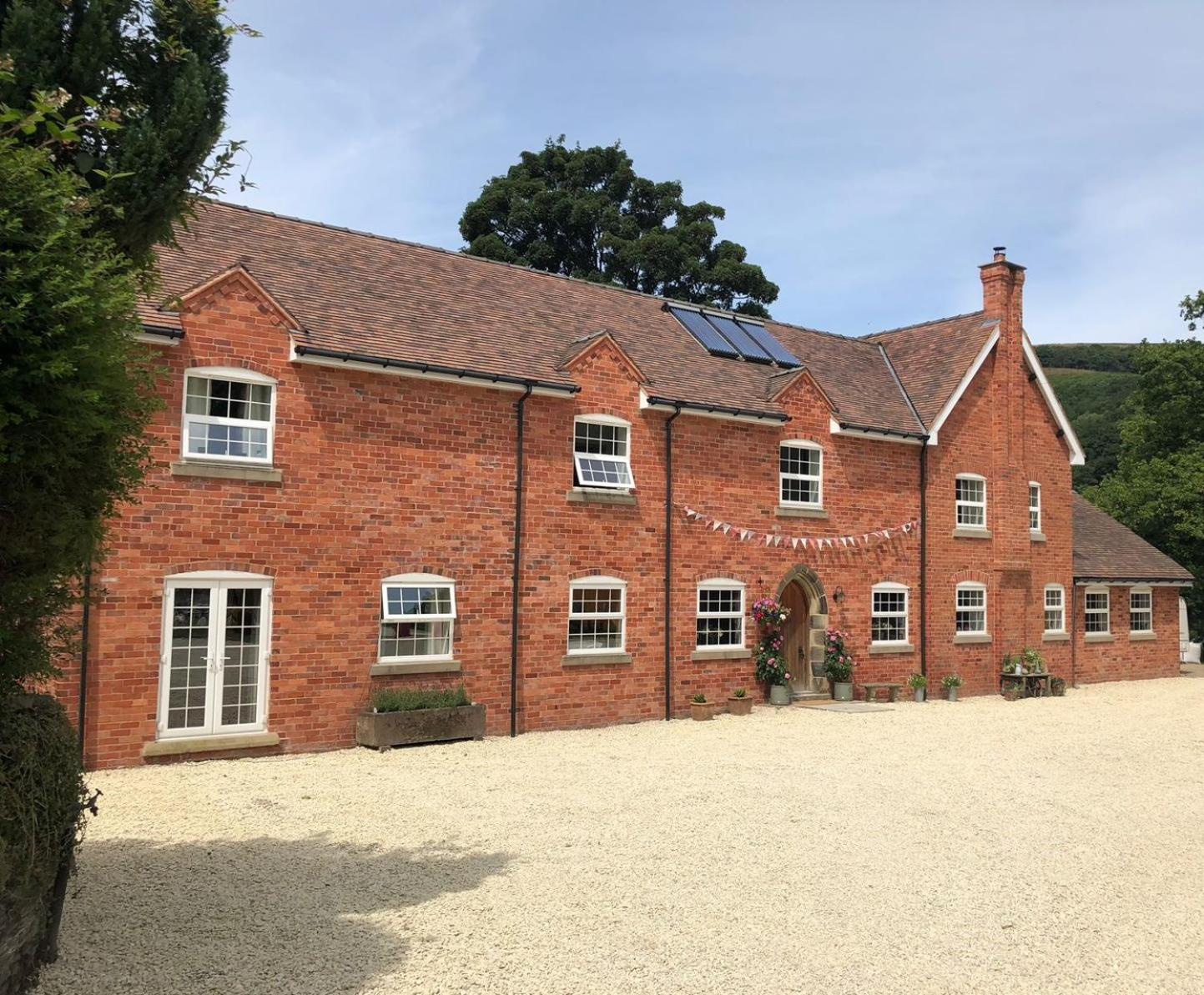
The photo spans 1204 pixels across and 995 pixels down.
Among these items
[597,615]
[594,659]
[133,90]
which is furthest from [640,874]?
[597,615]

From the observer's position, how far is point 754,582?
69.8 ft

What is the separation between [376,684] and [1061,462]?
840 inches

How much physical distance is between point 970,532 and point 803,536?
6.03 metres

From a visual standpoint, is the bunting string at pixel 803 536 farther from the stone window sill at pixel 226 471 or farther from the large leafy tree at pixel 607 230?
the large leafy tree at pixel 607 230

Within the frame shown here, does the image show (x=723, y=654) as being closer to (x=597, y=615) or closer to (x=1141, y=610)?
(x=597, y=615)

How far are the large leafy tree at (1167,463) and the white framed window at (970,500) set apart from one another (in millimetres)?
15409

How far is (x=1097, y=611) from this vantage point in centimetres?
2911

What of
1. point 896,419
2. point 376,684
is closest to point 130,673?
point 376,684

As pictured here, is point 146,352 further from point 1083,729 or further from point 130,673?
point 1083,729

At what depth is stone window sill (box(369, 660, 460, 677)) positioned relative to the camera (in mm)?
16078

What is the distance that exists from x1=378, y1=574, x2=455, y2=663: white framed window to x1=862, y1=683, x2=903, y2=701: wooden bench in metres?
10.7

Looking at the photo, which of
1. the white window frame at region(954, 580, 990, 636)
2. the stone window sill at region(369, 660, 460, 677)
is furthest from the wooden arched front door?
the stone window sill at region(369, 660, 460, 677)

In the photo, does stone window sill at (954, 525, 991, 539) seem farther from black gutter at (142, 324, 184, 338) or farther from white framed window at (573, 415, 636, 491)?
black gutter at (142, 324, 184, 338)

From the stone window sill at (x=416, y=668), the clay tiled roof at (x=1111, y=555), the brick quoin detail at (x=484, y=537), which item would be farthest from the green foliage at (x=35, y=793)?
the clay tiled roof at (x=1111, y=555)
